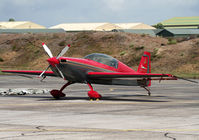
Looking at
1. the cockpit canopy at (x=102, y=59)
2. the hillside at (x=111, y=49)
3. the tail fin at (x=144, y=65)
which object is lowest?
the hillside at (x=111, y=49)

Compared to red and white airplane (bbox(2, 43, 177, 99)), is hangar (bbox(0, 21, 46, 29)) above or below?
above

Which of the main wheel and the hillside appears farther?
the hillside

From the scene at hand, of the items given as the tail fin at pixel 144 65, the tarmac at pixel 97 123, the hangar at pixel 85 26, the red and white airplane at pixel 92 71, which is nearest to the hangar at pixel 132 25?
the hangar at pixel 85 26

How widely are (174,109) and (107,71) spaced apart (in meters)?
7.15

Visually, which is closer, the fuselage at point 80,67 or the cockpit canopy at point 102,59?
the fuselage at point 80,67

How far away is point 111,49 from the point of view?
298ft

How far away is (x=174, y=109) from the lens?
1920cm

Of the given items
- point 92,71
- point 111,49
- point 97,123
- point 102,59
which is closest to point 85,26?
point 111,49

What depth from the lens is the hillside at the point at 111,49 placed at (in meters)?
73.6

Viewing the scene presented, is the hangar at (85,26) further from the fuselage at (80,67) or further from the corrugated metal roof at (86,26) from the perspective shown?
the fuselage at (80,67)

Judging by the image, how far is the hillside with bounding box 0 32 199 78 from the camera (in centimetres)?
7362

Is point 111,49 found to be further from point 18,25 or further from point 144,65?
point 18,25

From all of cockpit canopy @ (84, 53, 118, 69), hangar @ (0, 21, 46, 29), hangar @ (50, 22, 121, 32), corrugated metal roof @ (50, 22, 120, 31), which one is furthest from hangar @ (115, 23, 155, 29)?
cockpit canopy @ (84, 53, 118, 69)

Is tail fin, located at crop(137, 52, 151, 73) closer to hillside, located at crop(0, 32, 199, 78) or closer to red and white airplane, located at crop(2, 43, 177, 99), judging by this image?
red and white airplane, located at crop(2, 43, 177, 99)
